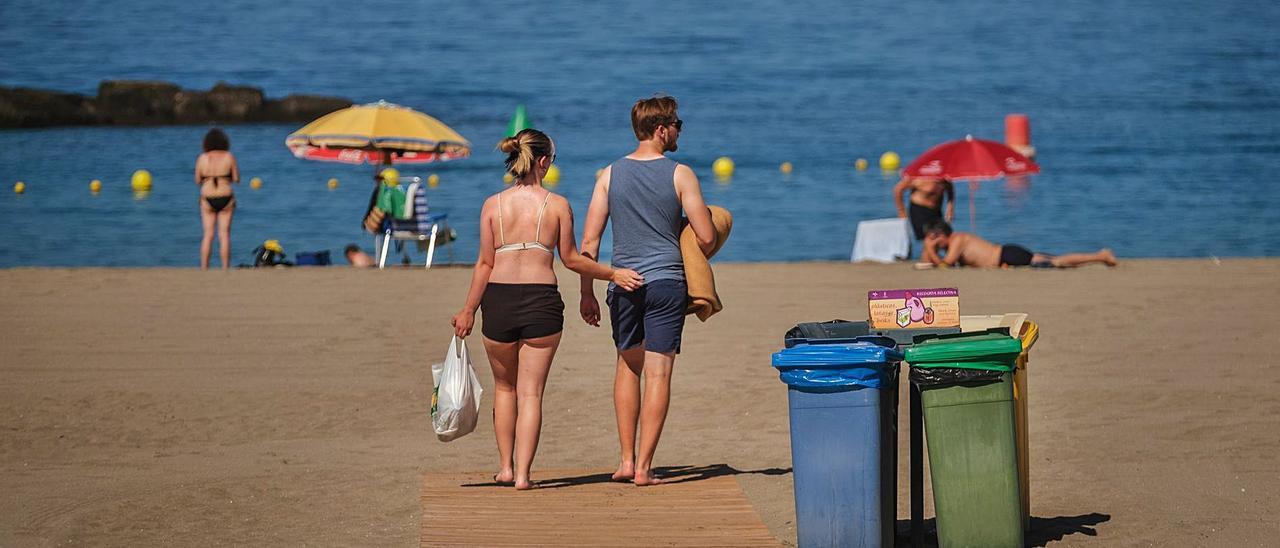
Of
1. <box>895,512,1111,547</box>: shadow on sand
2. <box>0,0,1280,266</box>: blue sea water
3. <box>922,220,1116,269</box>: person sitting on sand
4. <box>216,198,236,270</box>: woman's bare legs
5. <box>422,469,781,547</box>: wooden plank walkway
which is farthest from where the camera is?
<box>0,0,1280,266</box>: blue sea water

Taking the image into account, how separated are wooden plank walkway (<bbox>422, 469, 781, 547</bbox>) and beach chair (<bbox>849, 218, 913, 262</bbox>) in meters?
8.55

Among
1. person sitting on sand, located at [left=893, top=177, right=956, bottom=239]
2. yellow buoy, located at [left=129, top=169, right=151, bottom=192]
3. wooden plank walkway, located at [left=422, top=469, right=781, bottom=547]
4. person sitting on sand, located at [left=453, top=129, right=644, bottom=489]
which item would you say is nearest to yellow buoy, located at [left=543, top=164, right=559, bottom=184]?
yellow buoy, located at [left=129, top=169, right=151, bottom=192]

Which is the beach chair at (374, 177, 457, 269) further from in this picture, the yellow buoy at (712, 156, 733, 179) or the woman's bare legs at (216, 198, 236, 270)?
the yellow buoy at (712, 156, 733, 179)

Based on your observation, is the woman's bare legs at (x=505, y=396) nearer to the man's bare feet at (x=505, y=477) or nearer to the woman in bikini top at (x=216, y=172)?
the man's bare feet at (x=505, y=477)

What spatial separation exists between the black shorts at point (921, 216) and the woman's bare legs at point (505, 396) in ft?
28.3

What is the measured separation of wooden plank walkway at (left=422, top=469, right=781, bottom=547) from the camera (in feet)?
16.8

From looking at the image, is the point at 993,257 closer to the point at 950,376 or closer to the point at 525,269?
the point at 525,269

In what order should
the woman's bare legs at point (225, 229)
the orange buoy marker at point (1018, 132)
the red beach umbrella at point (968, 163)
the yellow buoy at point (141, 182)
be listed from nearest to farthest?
the woman's bare legs at point (225, 229) < the red beach umbrella at point (968, 163) < the yellow buoy at point (141, 182) < the orange buoy marker at point (1018, 132)

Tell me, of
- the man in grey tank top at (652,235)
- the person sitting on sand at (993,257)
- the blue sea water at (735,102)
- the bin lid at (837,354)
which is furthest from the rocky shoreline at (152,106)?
the bin lid at (837,354)

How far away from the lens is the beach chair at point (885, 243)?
14.5 meters

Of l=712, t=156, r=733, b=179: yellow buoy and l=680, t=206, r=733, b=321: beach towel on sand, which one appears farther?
l=712, t=156, r=733, b=179: yellow buoy

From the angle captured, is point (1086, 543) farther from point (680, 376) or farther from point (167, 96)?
point (167, 96)

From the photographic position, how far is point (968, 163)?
47.0ft

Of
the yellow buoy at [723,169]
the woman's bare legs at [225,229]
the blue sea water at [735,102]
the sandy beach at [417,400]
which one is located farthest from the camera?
the yellow buoy at [723,169]
